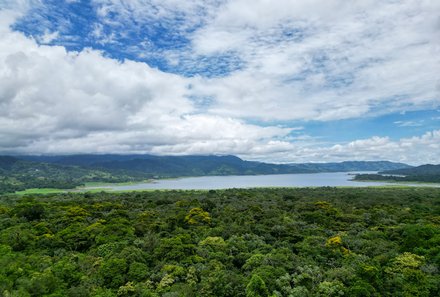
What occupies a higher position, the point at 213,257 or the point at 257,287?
the point at 213,257

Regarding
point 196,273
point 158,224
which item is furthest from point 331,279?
point 158,224

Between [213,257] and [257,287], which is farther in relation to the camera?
[213,257]

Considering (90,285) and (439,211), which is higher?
(439,211)

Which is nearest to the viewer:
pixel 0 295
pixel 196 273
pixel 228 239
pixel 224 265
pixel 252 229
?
pixel 0 295

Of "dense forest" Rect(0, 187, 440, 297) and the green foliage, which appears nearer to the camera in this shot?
the green foliage

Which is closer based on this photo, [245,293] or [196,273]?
[245,293]

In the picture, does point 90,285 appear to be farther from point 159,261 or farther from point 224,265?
point 224,265

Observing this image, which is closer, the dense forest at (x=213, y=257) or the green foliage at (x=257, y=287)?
the green foliage at (x=257, y=287)

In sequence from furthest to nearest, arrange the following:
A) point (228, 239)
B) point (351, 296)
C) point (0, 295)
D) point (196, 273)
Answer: point (228, 239) → point (196, 273) → point (351, 296) → point (0, 295)
